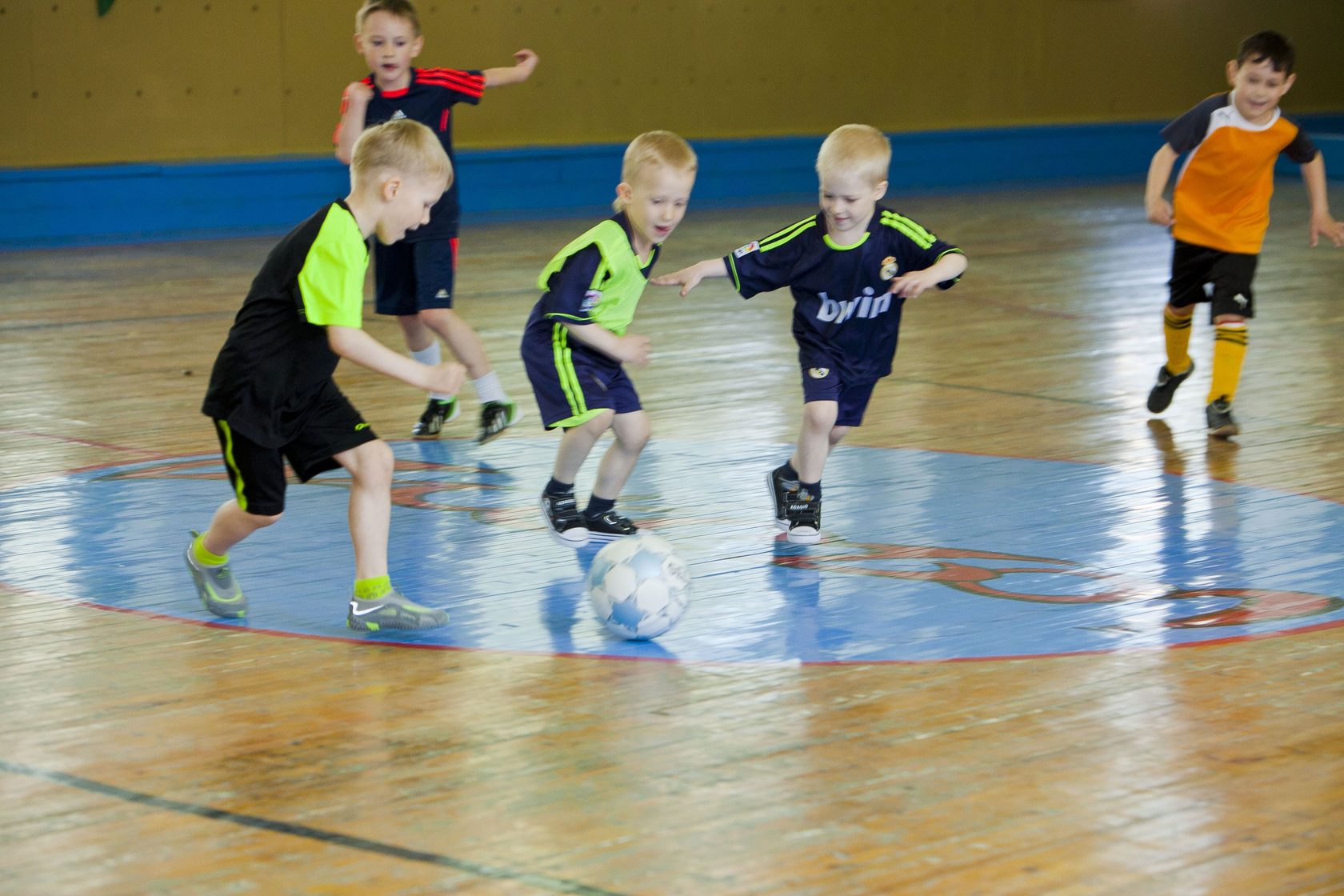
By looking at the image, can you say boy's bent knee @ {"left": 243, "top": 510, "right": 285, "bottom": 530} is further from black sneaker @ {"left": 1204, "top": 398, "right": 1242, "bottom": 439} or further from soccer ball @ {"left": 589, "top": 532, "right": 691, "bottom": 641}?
black sneaker @ {"left": 1204, "top": 398, "right": 1242, "bottom": 439}

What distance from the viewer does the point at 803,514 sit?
4.83m

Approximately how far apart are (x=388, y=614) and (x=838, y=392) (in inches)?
62.7

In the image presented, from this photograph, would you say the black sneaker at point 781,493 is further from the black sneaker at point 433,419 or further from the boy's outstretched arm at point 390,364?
the black sneaker at point 433,419

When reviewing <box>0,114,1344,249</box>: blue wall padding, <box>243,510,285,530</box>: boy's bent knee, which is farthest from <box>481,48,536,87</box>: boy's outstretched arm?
<box>0,114,1344,249</box>: blue wall padding

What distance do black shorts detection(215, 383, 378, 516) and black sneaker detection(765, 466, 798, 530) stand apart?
1320mm

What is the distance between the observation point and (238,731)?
11.0 feet

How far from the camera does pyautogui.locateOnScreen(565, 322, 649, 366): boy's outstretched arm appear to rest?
4.54 metres

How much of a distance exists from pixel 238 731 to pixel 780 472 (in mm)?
2056

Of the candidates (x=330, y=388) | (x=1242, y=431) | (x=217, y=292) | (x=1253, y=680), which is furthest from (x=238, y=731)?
(x=217, y=292)

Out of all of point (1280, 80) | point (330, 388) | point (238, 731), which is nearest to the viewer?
point (238, 731)

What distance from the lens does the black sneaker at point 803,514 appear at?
4820mm

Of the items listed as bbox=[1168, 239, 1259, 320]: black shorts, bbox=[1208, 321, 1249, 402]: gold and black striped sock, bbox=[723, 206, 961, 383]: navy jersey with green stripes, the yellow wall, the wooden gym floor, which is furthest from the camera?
the yellow wall

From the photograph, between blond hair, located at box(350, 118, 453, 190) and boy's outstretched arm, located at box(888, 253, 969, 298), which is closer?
blond hair, located at box(350, 118, 453, 190)

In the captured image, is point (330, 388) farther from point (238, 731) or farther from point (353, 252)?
point (238, 731)
